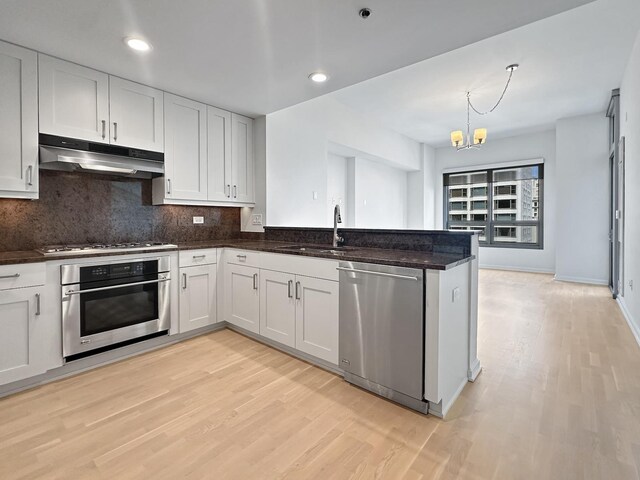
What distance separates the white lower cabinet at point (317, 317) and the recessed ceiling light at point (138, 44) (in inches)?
77.1

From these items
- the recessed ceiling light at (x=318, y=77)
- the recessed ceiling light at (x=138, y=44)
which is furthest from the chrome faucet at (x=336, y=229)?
the recessed ceiling light at (x=138, y=44)

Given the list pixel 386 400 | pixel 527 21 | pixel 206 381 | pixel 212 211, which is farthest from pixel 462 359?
pixel 212 211

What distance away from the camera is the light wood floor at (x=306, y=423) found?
149 centimetres

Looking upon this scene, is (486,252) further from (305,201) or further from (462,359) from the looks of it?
(462,359)

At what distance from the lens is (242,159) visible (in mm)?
3793

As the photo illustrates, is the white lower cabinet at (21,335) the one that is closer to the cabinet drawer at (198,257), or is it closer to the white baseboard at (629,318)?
the cabinet drawer at (198,257)

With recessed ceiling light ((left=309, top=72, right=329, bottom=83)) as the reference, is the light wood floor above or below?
below

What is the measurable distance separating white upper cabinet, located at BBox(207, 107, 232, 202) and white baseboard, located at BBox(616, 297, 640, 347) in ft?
14.0

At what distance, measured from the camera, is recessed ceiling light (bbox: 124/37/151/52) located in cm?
218

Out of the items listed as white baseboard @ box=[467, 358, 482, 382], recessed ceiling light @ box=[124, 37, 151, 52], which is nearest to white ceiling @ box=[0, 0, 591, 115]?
recessed ceiling light @ box=[124, 37, 151, 52]

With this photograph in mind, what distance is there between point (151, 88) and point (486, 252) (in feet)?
23.7

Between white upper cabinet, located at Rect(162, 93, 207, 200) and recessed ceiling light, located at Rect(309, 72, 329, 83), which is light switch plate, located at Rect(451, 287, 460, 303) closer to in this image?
recessed ceiling light, located at Rect(309, 72, 329, 83)

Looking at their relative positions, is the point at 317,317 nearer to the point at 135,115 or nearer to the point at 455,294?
the point at 455,294

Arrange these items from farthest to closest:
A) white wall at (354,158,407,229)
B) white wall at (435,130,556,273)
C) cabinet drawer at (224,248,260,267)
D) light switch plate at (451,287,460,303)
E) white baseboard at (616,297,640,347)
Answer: white wall at (435,130,556,273) < white wall at (354,158,407,229) < white baseboard at (616,297,640,347) < cabinet drawer at (224,248,260,267) < light switch plate at (451,287,460,303)
